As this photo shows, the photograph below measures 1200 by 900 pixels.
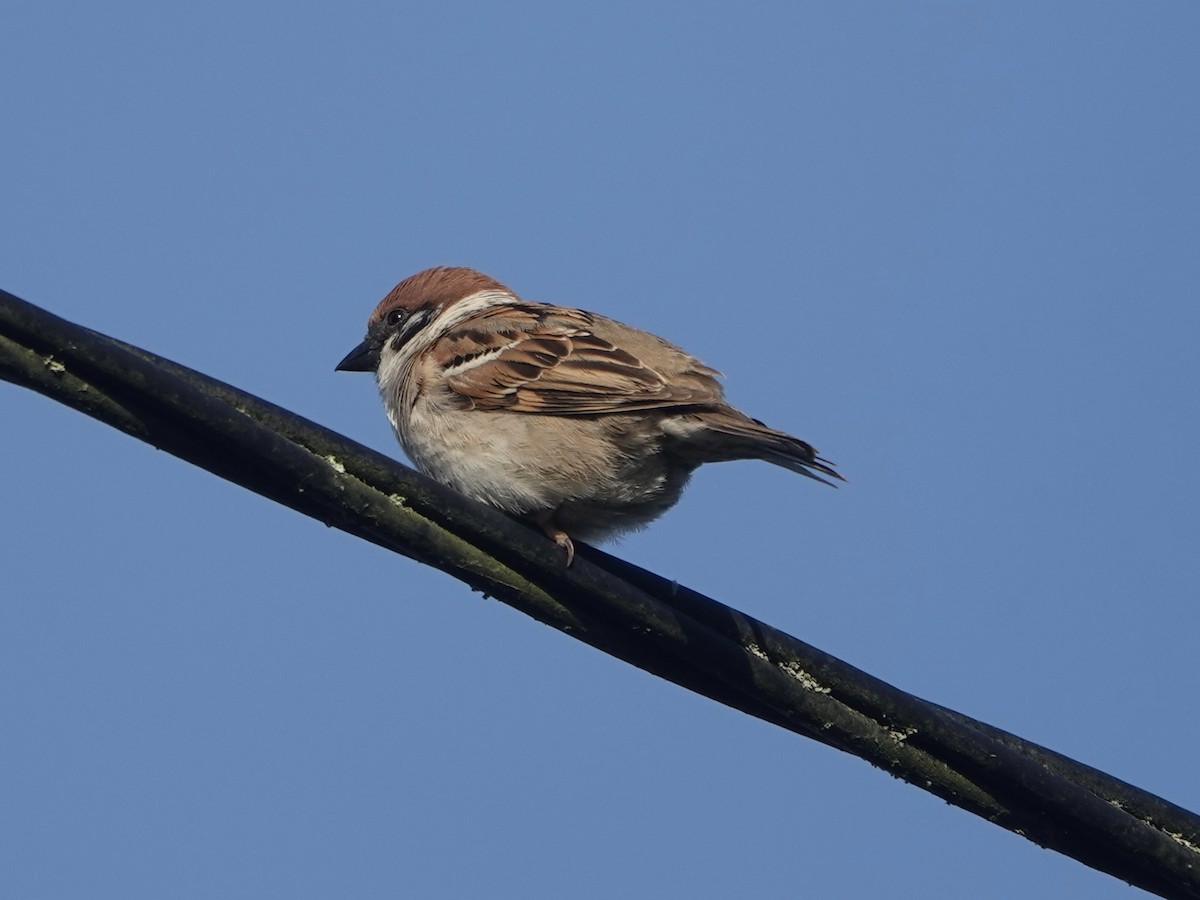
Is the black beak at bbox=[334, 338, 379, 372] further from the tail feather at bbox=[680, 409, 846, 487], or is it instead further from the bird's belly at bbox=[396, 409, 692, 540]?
the tail feather at bbox=[680, 409, 846, 487]

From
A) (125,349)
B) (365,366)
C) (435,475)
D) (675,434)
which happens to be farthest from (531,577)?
(365,366)

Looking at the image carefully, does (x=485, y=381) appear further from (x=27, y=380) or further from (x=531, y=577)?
(x=27, y=380)

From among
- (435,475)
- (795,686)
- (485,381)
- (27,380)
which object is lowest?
(27,380)

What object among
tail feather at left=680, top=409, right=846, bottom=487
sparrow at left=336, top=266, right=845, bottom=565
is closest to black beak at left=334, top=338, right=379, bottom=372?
sparrow at left=336, top=266, right=845, bottom=565

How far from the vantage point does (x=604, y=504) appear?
5.70 metres

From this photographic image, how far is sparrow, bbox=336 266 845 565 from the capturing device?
218 inches

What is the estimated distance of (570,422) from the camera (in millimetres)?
5762

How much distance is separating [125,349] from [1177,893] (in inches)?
116

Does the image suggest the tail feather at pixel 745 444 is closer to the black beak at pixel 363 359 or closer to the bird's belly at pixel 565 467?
the bird's belly at pixel 565 467

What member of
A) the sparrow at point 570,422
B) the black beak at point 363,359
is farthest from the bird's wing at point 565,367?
the black beak at point 363,359

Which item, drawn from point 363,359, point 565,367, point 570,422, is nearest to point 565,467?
point 570,422

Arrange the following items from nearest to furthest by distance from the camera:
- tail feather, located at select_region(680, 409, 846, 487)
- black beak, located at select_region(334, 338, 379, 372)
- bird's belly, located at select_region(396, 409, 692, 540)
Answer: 1. tail feather, located at select_region(680, 409, 846, 487)
2. bird's belly, located at select_region(396, 409, 692, 540)
3. black beak, located at select_region(334, 338, 379, 372)

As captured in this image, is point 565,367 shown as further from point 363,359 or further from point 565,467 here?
point 363,359

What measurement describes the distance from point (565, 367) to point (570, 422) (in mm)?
309
